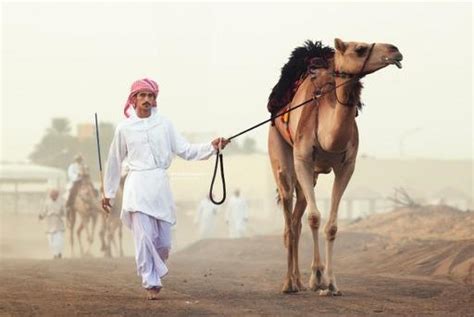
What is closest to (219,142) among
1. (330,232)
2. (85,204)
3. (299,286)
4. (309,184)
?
(309,184)

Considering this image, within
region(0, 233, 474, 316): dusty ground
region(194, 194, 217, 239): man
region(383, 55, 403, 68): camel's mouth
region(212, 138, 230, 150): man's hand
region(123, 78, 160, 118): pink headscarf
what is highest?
region(383, 55, 403, 68): camel's mouth

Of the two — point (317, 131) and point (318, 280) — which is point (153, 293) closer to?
point (318, 280)

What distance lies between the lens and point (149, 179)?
41.5ft

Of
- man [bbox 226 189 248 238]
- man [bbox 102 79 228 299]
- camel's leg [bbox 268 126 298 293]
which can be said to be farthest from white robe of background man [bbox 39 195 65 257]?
man [bbox 102 79 228 299]

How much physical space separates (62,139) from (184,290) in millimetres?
91939

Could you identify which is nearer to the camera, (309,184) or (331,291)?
(331,291)

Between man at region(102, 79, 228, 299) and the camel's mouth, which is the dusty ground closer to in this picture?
man at region(102, 79, 228, 299)

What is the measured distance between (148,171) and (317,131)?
1.83m

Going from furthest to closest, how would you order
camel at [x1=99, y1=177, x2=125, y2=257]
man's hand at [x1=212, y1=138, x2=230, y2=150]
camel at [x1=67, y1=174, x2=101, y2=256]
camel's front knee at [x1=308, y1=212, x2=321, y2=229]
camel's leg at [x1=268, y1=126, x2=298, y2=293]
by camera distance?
1. camel at [x1=67, y1=174, x2=101, y2=256]
2. camel at [x1=99, y1=177, x2=125, y2=257]
3. camel's leg at [x1=268, y1=126, x2=298, y2=293]
4. camel's front knee at [x1=308, y1=212, x2=321, y2=229]
5. man's hand at [x1=212, y1=138, x2=230, y2=150]

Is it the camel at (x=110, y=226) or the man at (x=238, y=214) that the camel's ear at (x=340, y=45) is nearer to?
the camel at (x=110, y=226)

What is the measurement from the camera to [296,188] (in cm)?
→ 1472

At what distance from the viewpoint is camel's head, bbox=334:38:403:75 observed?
1239cm

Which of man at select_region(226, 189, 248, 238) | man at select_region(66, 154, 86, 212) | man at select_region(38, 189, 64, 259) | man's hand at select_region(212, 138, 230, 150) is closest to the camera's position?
man's hand at select_region(212, 138, 230, 150)

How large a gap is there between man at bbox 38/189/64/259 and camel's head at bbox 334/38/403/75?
21.8 meters
